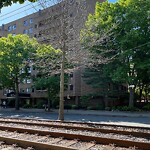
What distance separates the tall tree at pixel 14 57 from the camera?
113 feet

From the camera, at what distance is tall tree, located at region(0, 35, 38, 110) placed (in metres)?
34.5

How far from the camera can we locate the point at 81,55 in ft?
61.7

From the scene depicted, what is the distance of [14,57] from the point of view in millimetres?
34375

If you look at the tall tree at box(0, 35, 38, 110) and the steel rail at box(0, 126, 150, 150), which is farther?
the tall tree at box(0, 35, 38, 110)

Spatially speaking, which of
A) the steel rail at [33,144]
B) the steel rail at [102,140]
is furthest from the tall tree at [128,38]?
the steel rail at [33,144]

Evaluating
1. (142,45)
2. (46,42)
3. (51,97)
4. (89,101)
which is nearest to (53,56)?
(46,42)

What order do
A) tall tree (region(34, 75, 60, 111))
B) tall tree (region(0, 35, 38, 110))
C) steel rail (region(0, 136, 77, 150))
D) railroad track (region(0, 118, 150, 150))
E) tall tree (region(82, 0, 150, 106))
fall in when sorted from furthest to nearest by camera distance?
tall tree (region(0, 35, 38, 110)) → tall tree (region(34, 75, 60, 111)) → tall tree (region(82, 0, 150, 106)) → railroad track (region(0, 118, 150, 150)) → steel rail (region(0, 136, 77, 150))

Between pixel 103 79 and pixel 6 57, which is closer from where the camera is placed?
pixel 103 79

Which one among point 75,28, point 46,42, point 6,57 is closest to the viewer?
point 75,28

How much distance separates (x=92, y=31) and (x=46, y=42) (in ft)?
15.2

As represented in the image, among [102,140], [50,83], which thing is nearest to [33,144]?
[102,140]

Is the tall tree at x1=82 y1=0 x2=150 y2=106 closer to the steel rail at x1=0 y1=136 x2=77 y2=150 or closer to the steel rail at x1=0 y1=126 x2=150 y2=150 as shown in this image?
the steel rail at x1=0 y1=126 x2=150 y2=150

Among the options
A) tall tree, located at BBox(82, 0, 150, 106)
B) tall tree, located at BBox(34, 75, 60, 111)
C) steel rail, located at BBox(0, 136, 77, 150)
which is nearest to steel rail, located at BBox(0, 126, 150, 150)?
steel rail, located at BBox(0, 136, 77, 150)

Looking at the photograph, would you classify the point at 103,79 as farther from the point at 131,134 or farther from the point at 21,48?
the point at 131,134
